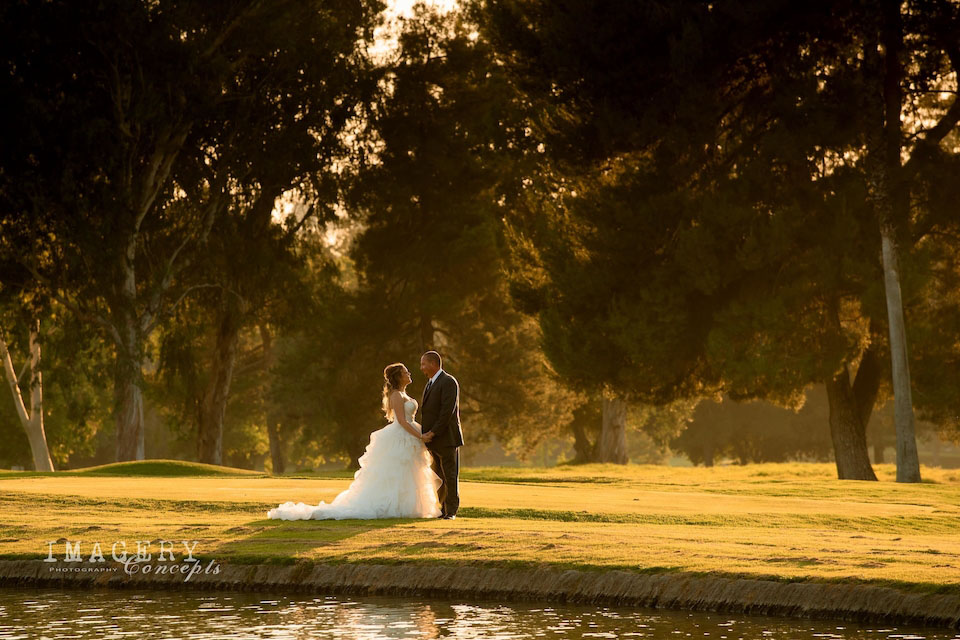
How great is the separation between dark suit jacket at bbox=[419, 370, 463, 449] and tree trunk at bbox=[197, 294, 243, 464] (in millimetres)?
31021

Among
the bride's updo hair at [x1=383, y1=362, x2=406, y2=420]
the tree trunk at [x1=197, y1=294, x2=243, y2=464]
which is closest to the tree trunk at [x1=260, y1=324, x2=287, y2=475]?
the tree trunk at [x1=197, y1=294, x2=243, y2=464]

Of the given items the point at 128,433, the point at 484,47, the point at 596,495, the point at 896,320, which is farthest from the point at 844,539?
the point at 484,47

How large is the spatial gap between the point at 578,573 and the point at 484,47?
41124 mm

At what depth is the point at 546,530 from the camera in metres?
14.9

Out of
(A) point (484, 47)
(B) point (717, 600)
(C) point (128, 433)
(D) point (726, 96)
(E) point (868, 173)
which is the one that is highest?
(A) point (484, 47)

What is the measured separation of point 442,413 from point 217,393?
33473 mm

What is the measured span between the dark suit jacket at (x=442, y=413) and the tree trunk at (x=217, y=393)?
102ft

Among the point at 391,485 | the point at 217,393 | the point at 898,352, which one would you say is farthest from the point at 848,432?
the point at 391,485

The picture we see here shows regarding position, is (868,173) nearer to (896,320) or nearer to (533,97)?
(896,320)

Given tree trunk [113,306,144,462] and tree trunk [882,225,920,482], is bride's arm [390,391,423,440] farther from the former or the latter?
tree trunk [113,306,144,462]

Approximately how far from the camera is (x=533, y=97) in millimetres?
38719

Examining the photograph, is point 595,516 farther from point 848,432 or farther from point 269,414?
point 269,414

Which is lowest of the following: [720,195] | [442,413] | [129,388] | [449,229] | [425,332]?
[442,413]

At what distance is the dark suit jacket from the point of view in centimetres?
1562
